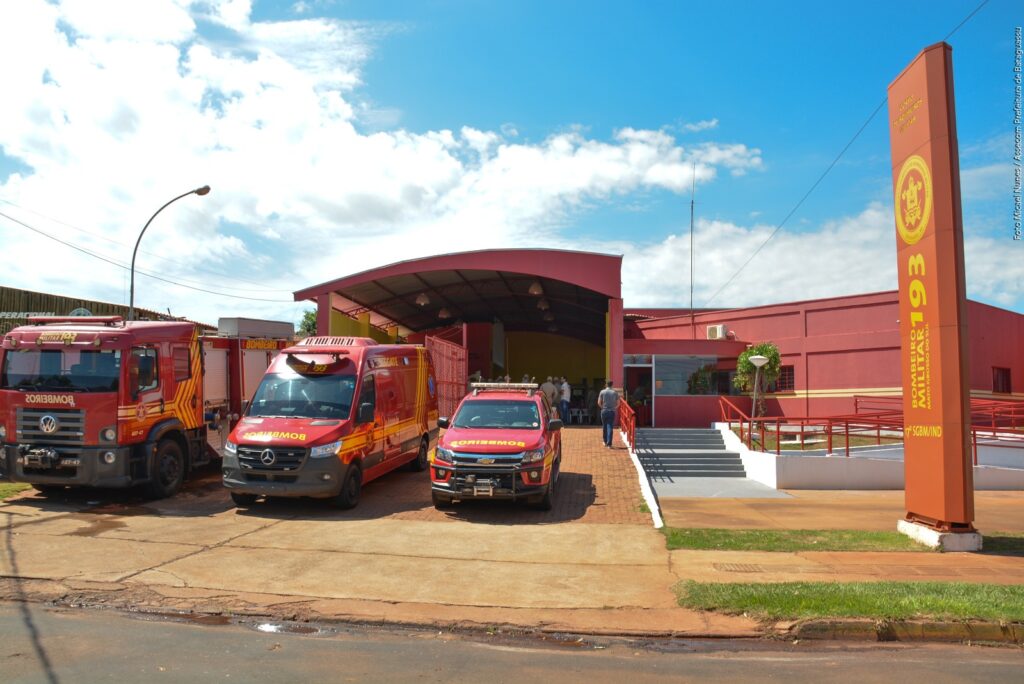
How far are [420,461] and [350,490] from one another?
390cm

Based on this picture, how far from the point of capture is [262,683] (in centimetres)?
498

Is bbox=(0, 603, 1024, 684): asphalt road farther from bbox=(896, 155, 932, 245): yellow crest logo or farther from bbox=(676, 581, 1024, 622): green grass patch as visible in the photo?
bbox=(896, 155, 932, 245): yellow crest logo

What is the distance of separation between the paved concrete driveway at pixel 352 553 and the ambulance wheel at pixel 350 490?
0.59 ft

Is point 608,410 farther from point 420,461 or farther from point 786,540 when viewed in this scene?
point 786,540

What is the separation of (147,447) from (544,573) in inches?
298

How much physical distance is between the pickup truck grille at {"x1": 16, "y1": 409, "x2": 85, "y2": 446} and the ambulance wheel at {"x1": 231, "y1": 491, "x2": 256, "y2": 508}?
97.2 inches

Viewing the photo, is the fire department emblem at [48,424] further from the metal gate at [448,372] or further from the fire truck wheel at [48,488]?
the metal gate at [448,372]

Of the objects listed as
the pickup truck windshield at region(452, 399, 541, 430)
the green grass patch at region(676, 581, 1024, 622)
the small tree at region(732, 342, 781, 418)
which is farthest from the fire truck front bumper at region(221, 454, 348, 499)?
the small tree at region(732, 342, 781, 418)

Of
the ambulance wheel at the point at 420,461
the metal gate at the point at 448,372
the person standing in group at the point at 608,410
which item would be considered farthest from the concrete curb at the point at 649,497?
the metal gate at the point at 448,372

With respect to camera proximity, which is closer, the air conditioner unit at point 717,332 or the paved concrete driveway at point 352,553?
the paved concrete driveway at point 352,553

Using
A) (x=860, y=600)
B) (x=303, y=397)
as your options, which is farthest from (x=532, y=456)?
(x=860, y=600)

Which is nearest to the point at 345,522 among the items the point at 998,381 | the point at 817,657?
the point at 817,657

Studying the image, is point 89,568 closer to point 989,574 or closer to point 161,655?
point 161,655

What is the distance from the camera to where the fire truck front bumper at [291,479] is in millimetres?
11281
